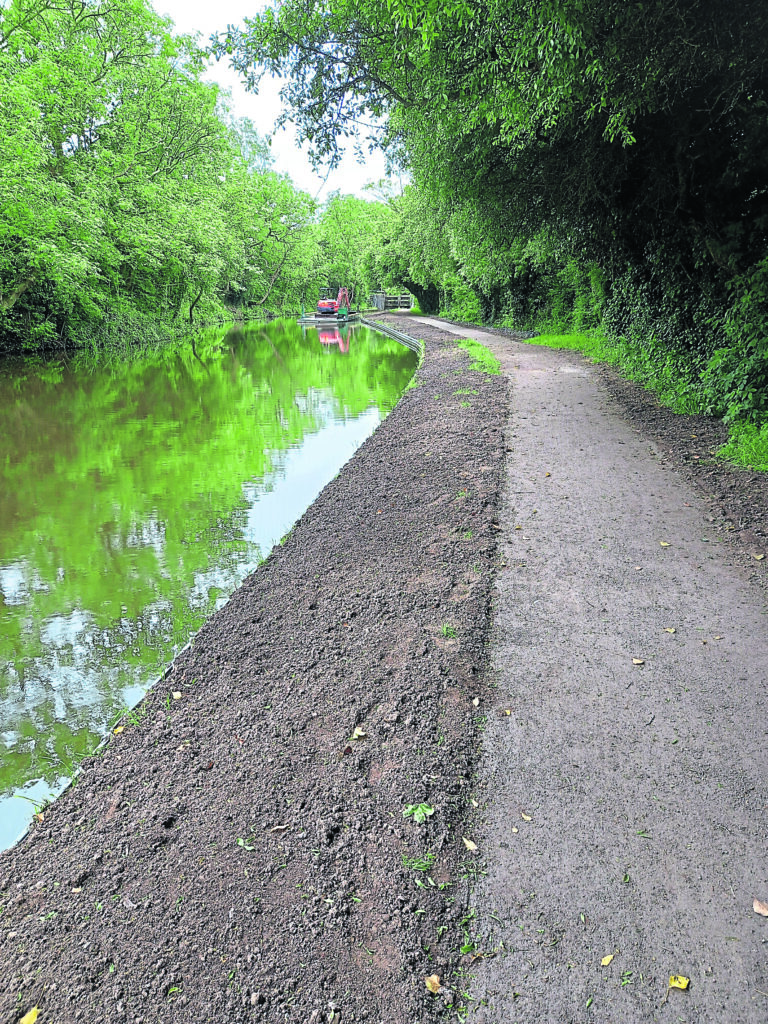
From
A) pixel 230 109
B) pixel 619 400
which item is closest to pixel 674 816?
pixel 619 400

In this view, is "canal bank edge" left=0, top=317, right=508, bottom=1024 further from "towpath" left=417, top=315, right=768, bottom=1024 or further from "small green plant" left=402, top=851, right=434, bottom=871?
"towpath" left=417, top=315, right=768, bottom=1024

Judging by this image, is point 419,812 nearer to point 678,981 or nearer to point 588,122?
point 678,981

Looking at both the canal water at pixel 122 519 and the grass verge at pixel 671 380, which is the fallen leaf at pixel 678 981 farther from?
the grass verge at pixel 671 380

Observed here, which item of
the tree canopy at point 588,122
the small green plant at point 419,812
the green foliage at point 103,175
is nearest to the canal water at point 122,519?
the small green plant at point 419,812

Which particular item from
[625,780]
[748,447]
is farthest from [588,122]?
[625,780]

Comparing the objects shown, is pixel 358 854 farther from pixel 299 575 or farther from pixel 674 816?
pixel 299 575

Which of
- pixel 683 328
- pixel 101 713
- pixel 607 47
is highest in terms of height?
pixel 607 47

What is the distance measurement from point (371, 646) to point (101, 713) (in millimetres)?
1794

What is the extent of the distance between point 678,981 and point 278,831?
5.15 ft

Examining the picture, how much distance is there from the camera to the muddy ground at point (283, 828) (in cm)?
214

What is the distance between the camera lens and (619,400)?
11570 mm

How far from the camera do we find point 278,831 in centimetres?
276

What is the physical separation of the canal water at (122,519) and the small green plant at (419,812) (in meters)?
2.00

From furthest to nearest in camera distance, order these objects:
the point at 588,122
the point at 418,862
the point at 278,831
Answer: the point at 588,122 < the point at 278,831 < the point at 418,862
